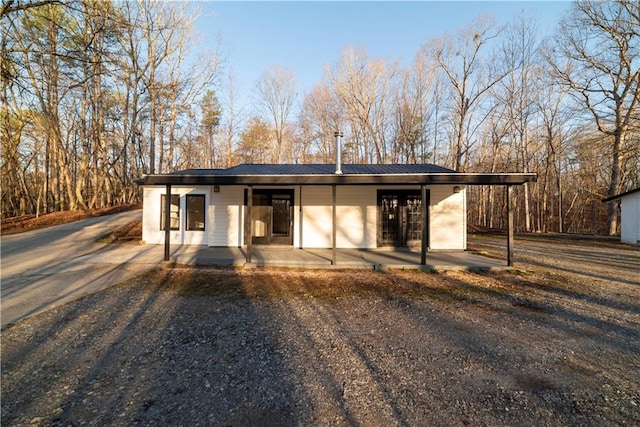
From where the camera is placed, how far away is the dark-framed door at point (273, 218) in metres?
9.54

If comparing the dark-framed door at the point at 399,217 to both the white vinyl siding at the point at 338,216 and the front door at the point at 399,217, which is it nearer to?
the front door at the point at 399,217

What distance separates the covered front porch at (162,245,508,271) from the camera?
24.1ft

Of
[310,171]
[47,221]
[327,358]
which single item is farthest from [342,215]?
[47,221]

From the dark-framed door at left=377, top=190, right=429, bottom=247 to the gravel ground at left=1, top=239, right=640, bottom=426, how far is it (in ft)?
13.8

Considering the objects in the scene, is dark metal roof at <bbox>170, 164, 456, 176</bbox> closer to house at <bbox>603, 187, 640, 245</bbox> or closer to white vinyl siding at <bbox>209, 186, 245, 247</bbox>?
white vinyl siding at <bbox>209, 186, 245, 247</bbox>

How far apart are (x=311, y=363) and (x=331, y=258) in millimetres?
5166

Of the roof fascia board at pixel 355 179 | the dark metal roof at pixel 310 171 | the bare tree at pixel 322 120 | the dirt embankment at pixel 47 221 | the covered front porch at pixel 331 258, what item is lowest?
the covered front porch at pixel 331 258

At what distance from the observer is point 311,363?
297cm

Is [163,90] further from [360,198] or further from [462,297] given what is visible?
[462,297]

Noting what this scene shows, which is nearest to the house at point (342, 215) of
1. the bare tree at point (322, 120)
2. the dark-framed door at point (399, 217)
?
the dark-framed door at point (399, 217)

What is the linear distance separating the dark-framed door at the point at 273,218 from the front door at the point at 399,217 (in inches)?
118

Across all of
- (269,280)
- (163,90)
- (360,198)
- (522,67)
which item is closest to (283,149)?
(163,90)

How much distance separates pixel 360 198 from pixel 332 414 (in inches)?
306

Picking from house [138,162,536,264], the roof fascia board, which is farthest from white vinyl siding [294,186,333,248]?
the roof fascia board
